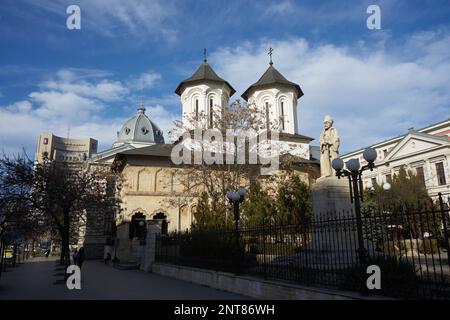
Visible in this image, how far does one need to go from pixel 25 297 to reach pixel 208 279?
5823 mm

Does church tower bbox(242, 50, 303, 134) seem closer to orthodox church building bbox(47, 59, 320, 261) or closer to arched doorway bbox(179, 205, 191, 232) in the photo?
orthodox church building bbox(47, 59, 320, 261)

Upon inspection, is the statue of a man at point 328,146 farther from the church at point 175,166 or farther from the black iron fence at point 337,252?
the church at point 175,166

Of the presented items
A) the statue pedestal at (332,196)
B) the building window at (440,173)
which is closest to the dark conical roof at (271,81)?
the building window at (440,173)

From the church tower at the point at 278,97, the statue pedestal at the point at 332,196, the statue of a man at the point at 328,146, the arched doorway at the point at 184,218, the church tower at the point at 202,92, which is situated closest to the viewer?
the statue pedestal at the point at 332,196

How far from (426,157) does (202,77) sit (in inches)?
1081

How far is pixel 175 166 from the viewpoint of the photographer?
3262 cm

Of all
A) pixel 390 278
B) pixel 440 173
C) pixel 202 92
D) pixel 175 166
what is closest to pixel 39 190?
pixel 175 166

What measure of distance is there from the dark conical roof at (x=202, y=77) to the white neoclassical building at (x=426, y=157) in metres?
20.0

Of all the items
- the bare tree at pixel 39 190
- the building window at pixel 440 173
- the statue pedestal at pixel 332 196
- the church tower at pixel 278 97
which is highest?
the church tower at pixel 278 97

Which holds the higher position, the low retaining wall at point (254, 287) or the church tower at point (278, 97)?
the church tower at point (278, 97)

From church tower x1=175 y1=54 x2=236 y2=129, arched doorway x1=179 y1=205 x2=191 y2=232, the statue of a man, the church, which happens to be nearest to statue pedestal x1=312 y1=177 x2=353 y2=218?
the statue of a man

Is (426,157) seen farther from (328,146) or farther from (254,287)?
(254,287)

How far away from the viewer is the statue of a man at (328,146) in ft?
40.0

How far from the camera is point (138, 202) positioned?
32.4 meters
